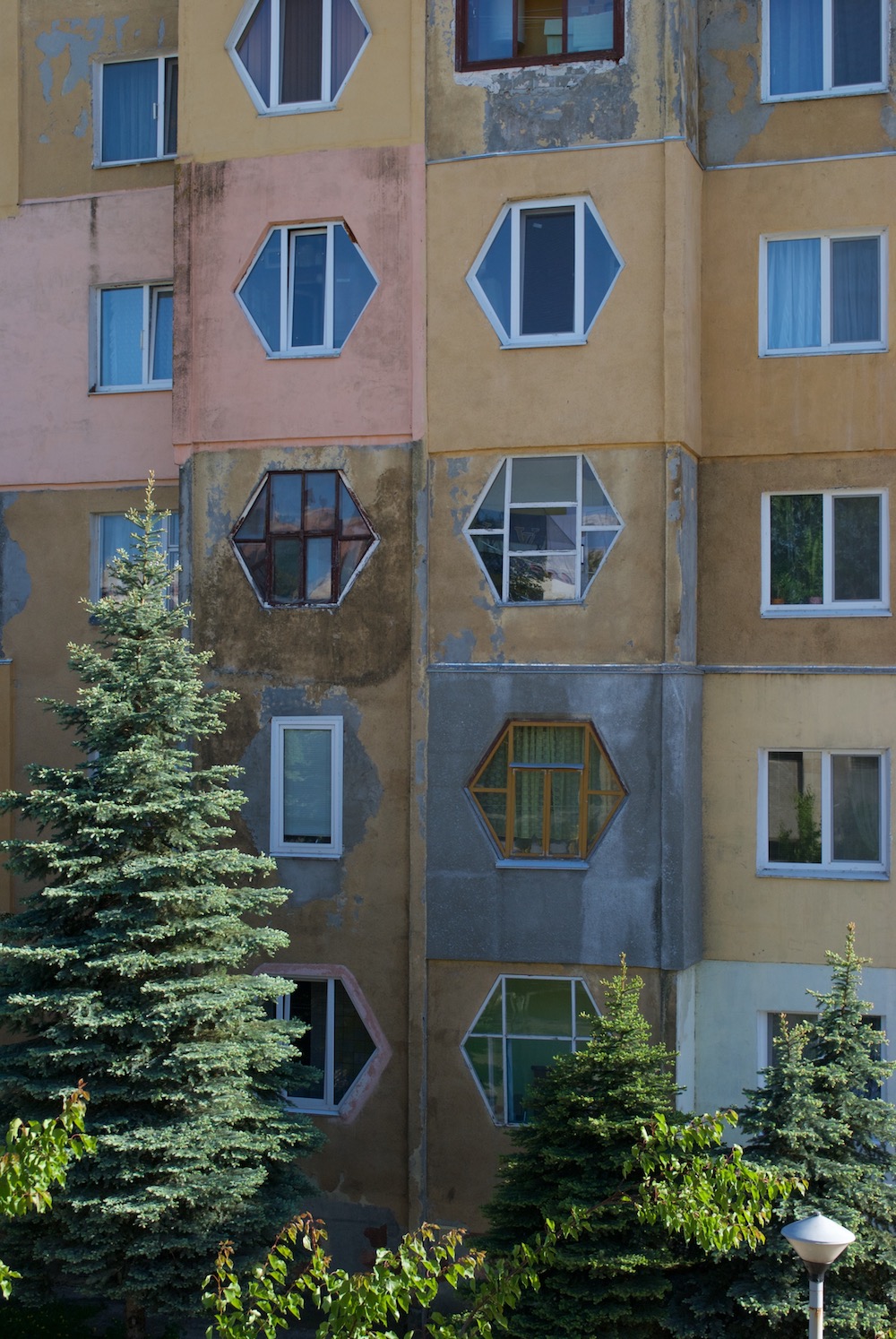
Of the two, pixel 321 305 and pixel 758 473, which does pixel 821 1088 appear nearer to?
pixel 758 473

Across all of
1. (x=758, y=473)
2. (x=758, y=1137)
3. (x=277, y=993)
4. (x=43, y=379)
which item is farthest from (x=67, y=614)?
(x=758, y=1137)

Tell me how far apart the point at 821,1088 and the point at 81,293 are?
1202cm

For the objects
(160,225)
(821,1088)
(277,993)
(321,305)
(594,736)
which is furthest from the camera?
(160,225)

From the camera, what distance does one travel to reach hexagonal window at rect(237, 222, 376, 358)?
48.7ft

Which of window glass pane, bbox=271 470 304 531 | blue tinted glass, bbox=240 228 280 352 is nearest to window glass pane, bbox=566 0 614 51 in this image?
blue tinted glass, bbox=240 228 280 352

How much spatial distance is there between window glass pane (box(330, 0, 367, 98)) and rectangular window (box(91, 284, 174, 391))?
3293 millimetres

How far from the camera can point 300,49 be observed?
15062 mm

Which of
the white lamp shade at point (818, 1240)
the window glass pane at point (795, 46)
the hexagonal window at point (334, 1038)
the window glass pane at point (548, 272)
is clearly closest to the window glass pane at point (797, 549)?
the window glass pane at point (548, 272)

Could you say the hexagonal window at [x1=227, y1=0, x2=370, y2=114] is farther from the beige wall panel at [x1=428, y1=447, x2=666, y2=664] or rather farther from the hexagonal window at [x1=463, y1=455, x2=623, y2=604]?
the hexagonal window at [x1=463, y1=455, x2=623, y2=604]

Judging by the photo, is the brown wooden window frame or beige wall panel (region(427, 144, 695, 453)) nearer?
beige wall panel (region(427, 144, 695, 453))

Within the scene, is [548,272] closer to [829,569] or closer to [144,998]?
[829,569]

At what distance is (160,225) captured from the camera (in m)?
16.7

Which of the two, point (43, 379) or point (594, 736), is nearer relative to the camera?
point (594, 736)

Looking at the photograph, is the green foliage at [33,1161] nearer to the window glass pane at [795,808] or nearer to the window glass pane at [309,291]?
the window glass pane at [795,808]
